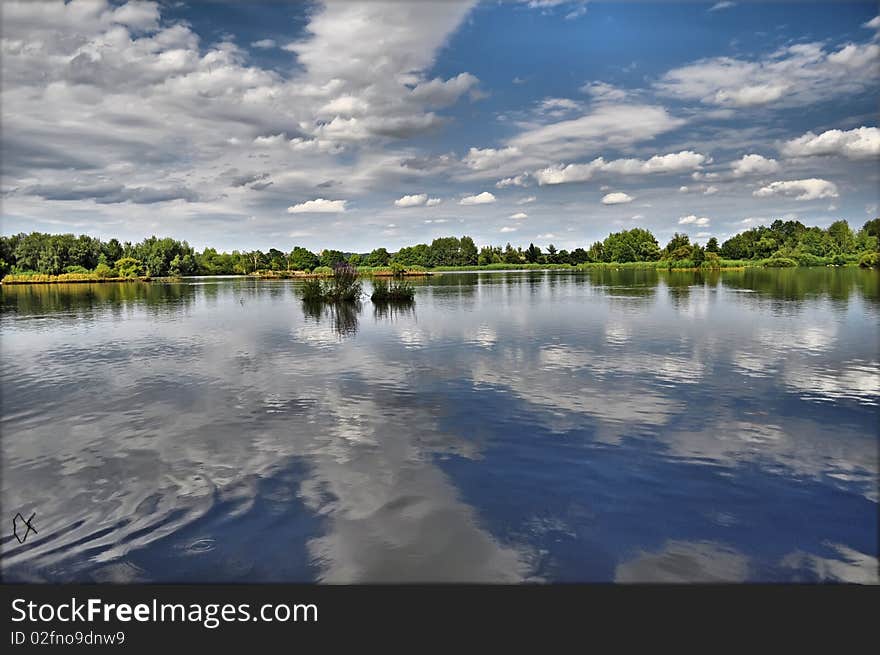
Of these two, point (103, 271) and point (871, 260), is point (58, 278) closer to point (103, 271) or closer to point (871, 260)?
point (103, 271)

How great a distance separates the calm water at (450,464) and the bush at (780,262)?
135 meters

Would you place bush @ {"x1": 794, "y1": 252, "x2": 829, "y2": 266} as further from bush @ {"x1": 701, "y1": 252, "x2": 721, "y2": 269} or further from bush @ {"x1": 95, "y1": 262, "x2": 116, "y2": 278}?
bush @ {"x1": 95, "y1": 262, "x2": 116, "y2": 278}

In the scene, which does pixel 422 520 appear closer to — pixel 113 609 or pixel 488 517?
pixel 488 517

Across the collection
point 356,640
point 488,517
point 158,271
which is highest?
Result: point 158,271

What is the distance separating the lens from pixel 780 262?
136000 mm

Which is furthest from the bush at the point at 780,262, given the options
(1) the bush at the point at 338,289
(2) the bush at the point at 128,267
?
(2) the bush at the point at 128,267

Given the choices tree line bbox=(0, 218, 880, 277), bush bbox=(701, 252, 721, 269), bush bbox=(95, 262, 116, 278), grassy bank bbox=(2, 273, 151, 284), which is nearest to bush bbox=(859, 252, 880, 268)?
tree line bbox=(0, 218, 880, 277)

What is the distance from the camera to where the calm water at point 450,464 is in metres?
6.78

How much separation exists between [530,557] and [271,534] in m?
3.61

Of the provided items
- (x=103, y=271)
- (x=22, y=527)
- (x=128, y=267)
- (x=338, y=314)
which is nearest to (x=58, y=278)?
(x=103, y=271)

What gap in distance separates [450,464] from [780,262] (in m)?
155

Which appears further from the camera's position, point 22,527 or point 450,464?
point 450,464

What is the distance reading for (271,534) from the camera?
291 inches

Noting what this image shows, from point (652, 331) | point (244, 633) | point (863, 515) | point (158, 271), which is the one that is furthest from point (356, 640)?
point (158, 271)
